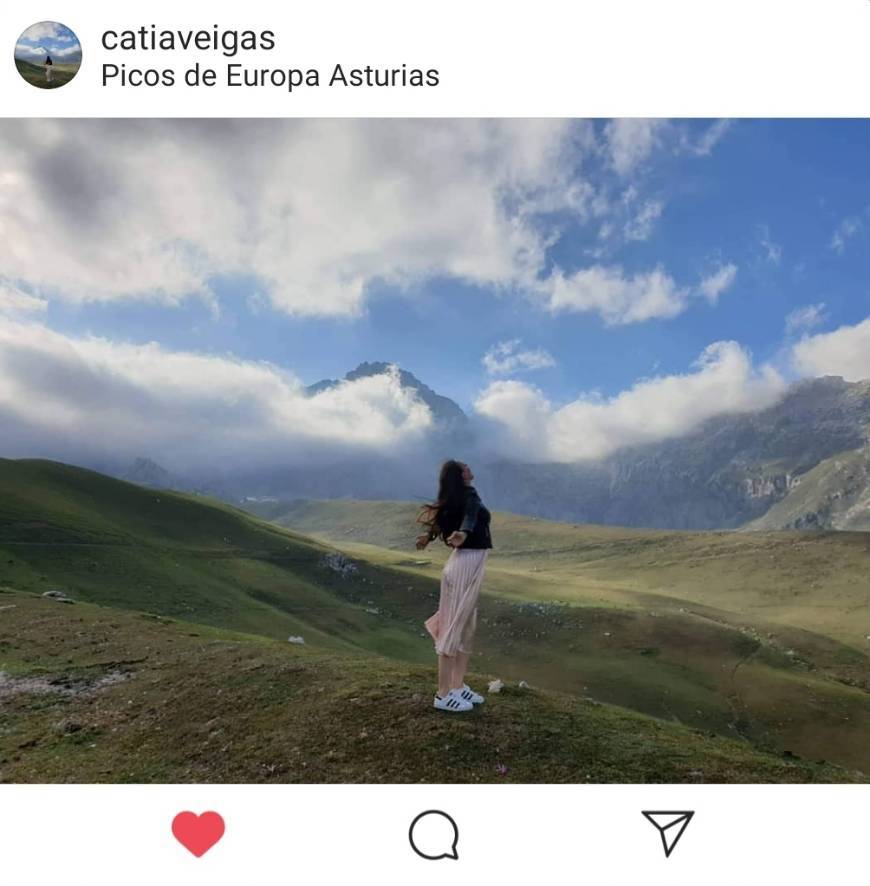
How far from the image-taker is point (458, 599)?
9453 mm

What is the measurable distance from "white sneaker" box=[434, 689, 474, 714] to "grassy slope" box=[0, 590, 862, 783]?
21 cm

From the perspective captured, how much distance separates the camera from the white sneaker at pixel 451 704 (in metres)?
10.6

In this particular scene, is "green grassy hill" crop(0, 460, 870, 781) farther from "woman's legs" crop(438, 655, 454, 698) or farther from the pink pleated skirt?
the pink pleated skirt

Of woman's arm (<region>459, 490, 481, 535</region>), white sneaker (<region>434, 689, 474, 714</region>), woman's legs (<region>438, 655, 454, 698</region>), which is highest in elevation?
→ woman's arm (<region>459, 490, 481, 535</region>)

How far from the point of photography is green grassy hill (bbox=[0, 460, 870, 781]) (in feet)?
33.2

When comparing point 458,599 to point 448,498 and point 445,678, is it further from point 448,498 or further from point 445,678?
point 445,678
